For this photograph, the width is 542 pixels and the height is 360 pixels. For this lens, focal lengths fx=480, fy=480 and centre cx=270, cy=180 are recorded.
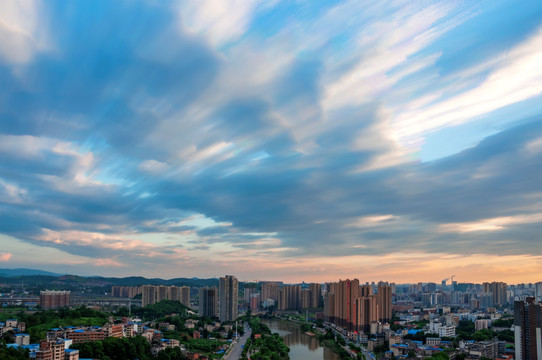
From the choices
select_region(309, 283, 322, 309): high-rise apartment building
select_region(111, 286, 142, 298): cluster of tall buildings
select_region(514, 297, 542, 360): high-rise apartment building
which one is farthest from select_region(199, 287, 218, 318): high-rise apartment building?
select_region(514, 297, 542, 360): high-rise apartment building

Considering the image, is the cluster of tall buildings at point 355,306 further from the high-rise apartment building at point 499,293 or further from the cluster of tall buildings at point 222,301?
the high-rise apartment building at point 499,293

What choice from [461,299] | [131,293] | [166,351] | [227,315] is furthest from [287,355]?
[461,299]

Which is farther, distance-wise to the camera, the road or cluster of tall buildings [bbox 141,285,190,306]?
cluster of tall buildings [bbox 141,285,190,306]

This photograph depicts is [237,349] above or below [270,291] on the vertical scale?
above

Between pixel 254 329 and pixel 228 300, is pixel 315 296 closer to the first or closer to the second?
pixel 228 300

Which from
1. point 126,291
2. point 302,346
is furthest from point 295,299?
point 302,346

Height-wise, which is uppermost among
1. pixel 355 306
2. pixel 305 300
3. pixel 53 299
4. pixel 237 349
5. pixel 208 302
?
pixel 355 306

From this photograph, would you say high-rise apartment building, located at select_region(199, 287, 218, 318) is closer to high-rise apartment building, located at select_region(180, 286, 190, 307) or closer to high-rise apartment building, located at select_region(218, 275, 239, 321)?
high-rise apartment building, located at select_region(218, 275, 239, 321)
